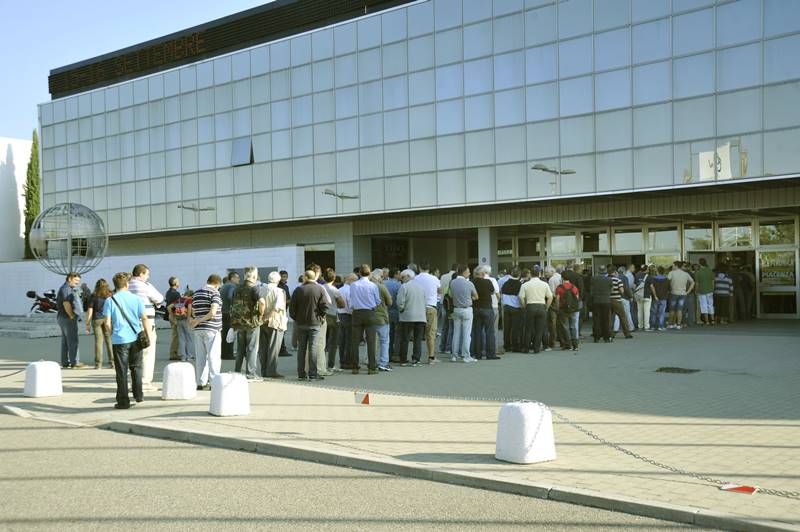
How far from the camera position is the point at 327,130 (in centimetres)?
3688

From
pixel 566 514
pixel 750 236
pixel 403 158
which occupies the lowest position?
pixel 566 514

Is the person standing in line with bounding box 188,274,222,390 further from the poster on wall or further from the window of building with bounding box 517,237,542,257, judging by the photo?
the window of building with bounding box 517,237,542,257

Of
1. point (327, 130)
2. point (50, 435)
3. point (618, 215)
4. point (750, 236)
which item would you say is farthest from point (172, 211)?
point (50, 435)

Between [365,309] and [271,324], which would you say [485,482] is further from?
[365,309]

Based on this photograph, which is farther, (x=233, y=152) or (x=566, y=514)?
(x=233, y=152)

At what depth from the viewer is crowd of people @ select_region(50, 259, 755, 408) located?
12.9 metres

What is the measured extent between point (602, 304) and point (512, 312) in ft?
9.47

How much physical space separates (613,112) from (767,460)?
892 inches

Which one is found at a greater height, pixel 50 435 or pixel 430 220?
pixel 430 220

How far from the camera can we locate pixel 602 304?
2019 cm

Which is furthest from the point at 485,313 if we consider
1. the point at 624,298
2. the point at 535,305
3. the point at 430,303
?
the point at 624,298

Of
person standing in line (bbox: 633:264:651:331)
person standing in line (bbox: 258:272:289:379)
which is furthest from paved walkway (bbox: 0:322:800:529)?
person standing in line (bbox: 633:264:651:331)

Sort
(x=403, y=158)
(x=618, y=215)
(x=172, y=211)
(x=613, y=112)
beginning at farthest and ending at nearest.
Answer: (x=172, y=211)
(x=403, y=158)
(x=618, y=215)
(x=613, y=112)

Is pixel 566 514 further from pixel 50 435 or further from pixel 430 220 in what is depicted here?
pixel 430 220
